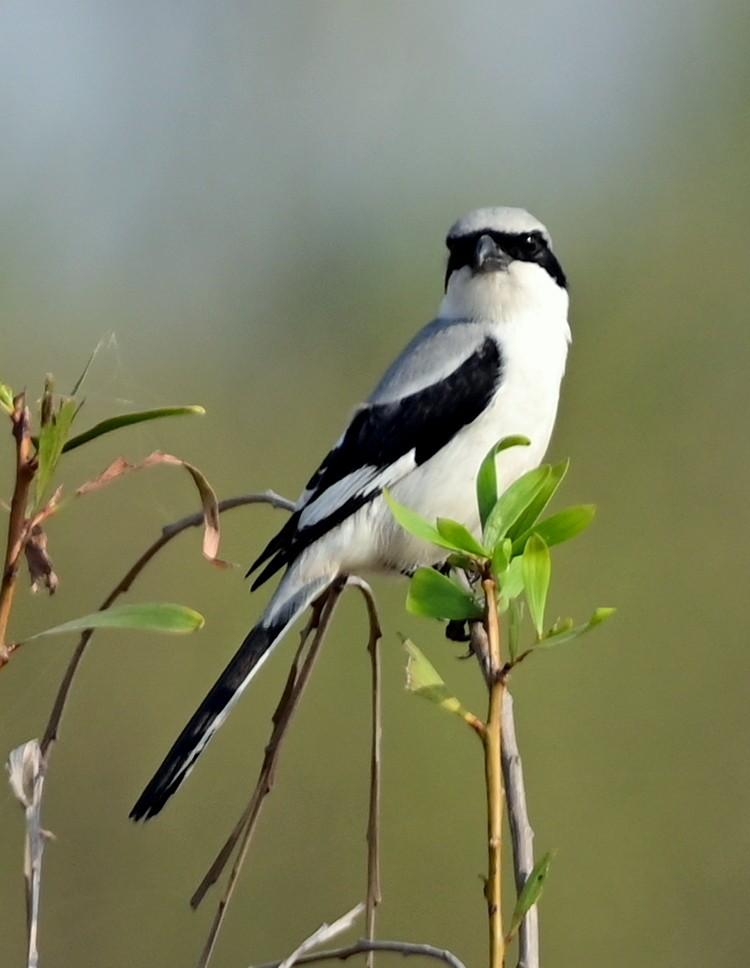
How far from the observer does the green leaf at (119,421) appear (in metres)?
0.74

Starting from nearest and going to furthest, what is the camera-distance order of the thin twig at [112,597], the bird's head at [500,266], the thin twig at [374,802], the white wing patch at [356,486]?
the thin twig at [112,597] < the thin twig at [374,802] < the white wing patch at [356,486] < the bird's head at [500,266]

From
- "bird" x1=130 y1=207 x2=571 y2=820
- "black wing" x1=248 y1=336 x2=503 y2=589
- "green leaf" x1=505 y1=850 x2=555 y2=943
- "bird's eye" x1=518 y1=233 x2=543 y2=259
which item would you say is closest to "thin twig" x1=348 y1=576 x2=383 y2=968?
"green leaf" x1=505 y1=850 x2=555 y2=943

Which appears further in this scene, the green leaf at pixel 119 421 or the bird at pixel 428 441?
the bird at pixel 428 441

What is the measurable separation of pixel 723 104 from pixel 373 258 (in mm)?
1590

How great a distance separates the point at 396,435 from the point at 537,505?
1.37 metres

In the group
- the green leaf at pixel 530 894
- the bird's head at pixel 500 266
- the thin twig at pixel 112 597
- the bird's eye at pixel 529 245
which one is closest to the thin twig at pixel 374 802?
the thin twig at pixel 112 597

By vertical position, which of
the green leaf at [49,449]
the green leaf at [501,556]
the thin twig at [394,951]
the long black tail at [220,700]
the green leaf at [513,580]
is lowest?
the long black tail at [220,700]

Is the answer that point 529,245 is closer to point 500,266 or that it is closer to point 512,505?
point 500,266

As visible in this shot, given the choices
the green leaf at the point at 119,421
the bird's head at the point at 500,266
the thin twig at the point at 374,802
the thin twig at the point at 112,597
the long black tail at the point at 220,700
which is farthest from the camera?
the bird's head at the point at 500,266

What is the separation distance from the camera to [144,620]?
70cm

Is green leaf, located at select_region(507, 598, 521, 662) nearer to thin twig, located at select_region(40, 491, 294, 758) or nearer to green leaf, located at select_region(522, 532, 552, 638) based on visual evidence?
green leaf, located at select_region(522, 532, 552, 638)

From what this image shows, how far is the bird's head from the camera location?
2307 mm

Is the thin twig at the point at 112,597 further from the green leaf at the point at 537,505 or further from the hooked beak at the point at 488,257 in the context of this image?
the hooked beak at the point at 488,257

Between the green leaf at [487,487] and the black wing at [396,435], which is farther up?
the green leaf at [487,487]
